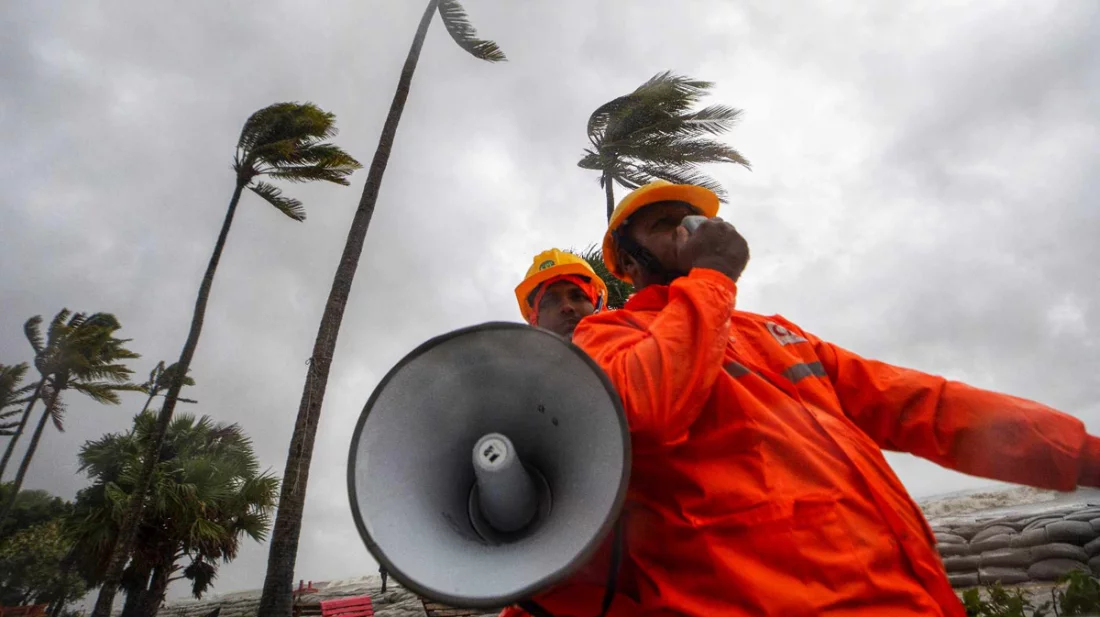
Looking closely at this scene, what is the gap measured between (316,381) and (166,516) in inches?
340

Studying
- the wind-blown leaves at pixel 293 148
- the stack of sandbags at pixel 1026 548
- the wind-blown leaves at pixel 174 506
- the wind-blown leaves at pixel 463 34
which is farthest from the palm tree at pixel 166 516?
the stack of sandbags at pixel 1026 548

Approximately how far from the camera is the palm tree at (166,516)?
12727 millimetres

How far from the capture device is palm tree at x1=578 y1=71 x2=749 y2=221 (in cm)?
1078

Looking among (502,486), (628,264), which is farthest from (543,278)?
(502,486)

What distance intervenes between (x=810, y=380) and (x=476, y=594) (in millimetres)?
990

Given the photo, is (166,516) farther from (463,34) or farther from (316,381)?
(463,34)

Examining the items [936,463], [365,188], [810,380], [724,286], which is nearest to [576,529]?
[724,286]

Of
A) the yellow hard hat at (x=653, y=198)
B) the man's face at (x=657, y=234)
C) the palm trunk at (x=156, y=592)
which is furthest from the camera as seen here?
the palm trunk at (x=156, y=592)

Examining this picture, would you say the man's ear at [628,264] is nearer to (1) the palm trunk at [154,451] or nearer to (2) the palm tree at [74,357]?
(1) the palm trunk at [154,451]

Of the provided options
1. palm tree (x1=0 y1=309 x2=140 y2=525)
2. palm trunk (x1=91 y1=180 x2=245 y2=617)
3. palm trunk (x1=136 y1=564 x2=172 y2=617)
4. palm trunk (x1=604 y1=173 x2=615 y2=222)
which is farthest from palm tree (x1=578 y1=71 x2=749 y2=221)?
palm tree (x1=0 y1=309 x2=140 y2=525)

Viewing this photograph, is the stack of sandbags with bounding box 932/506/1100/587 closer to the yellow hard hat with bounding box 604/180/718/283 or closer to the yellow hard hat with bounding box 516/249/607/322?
the yellow hard hat with bounding box 516/249/607/322

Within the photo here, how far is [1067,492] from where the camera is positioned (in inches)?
58.9

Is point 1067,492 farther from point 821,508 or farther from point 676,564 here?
point 676,564

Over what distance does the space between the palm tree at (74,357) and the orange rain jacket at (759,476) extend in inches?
1019
